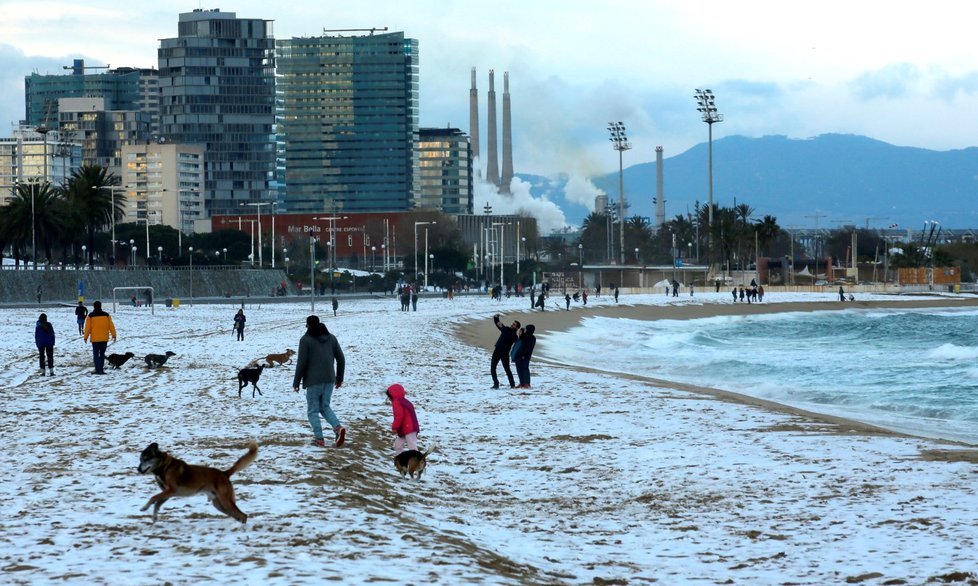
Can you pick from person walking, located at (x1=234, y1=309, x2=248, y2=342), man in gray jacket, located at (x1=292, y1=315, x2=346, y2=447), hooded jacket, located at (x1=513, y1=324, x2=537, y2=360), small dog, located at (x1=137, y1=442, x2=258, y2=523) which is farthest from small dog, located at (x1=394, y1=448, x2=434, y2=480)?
person walking, located at (x1=234, y1=309, x2=248, y2=342)

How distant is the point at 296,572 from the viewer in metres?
9.91

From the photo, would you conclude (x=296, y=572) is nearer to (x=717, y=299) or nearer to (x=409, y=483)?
(x=409, y=483)

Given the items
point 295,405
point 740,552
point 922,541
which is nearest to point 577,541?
point 740,552

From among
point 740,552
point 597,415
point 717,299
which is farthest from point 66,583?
point 717,299

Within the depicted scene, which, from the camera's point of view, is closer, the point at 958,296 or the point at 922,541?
the point at 922,541

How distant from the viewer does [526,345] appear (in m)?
26.9

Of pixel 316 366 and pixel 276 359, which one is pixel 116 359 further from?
pixel 316 366

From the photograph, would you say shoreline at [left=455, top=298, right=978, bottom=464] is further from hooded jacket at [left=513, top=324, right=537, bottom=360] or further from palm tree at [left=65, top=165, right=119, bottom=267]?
palm tree at [left=65, top=165, right=119, bottom=267]

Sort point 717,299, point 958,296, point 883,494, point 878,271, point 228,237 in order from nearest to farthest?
1. point 883,494
2. point 717,299
3. point 958,296
4. point 228,237
5. point 878,271

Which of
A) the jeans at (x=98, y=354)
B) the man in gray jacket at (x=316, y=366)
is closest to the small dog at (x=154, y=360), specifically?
the jeans at (x=98, y=354)

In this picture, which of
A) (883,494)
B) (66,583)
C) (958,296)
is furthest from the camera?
(958,296)

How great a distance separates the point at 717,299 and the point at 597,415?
89.3 m

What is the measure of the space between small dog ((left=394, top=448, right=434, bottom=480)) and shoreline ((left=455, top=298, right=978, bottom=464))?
7.08m

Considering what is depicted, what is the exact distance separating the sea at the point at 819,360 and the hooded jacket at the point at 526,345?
6403 mm
